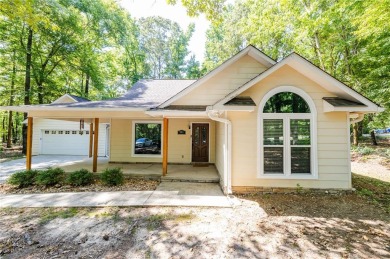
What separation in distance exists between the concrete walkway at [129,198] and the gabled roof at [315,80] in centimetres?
267

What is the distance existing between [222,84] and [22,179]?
25.4ft

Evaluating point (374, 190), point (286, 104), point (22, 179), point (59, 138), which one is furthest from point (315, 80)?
point (59, 138)

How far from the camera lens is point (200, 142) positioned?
10.4 m

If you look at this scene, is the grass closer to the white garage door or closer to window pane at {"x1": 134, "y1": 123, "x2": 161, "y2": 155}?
window pane at {"x1": 134, "y1": 123, "x2": 161, "y2": 155}

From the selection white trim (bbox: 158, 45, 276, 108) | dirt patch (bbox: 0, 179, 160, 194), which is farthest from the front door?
dirt patch (bbox: 0, 179, 160, 194)

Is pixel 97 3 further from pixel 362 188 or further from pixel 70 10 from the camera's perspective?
pixel 362 188

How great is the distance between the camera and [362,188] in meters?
6.39

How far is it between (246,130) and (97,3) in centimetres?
1854

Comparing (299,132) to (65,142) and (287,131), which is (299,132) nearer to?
(287,131)

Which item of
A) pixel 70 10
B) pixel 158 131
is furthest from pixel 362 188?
pixel 70 10

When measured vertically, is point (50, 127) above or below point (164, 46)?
below

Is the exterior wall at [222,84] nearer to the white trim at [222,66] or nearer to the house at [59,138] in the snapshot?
the white trim at [222,66]

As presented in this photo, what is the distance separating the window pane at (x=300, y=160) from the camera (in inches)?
229

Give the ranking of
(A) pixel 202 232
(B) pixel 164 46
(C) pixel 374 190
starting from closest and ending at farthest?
1. (A) pixel 202 232
2. (C) pixel 374 190
3. (B) pixel 164 46
